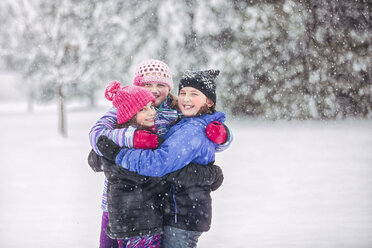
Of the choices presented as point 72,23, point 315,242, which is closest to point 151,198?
point 315,242

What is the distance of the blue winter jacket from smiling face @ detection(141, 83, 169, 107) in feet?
1.34

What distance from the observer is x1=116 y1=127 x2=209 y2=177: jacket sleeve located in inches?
83.0

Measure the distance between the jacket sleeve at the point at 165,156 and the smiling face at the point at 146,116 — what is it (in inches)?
6.3

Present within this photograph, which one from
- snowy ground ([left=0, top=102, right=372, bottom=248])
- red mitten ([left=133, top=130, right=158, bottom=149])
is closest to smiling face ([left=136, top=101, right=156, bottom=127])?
red mitten ([left=133, top=130, right=158, bottom=149])

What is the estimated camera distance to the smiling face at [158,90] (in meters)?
2.62

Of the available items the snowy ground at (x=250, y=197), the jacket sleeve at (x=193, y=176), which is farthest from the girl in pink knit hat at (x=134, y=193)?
the snowy ground at (x=250, y=197)

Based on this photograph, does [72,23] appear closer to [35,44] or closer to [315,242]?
[35,44]

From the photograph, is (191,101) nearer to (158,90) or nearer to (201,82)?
(201,82)

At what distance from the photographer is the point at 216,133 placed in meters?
2.27

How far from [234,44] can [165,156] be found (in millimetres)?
11002

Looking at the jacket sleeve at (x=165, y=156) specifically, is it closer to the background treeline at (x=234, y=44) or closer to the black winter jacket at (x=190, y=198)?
the black winter jacket at (x=190, y=198)

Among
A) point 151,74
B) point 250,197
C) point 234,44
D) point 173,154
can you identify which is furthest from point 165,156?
point 234,44

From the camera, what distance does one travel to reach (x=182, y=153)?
2158 millimetres

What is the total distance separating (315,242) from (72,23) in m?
11.3
